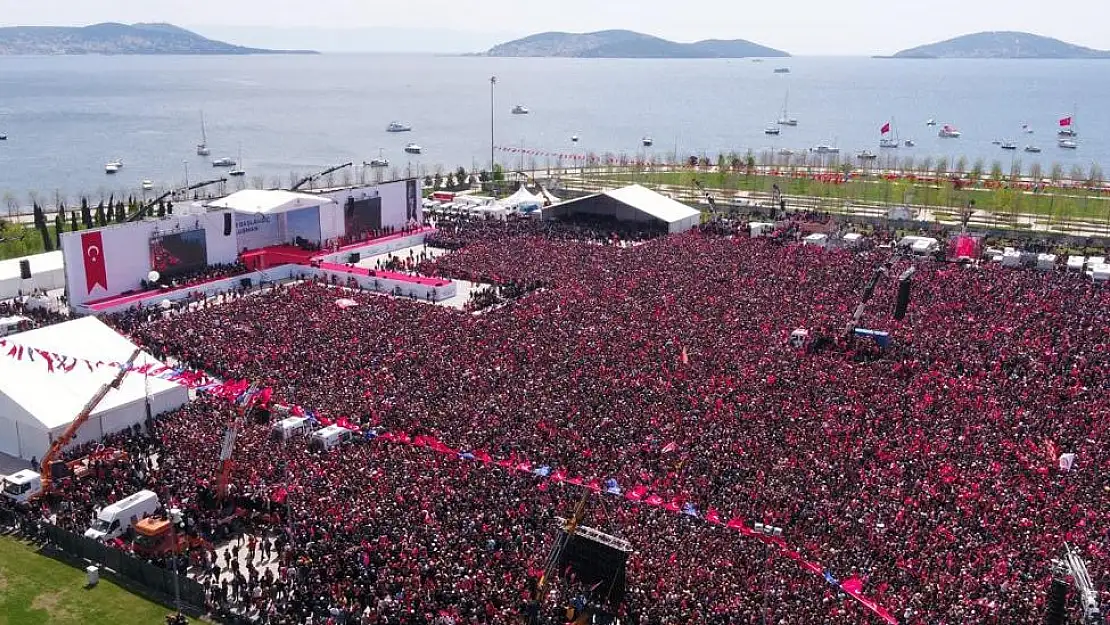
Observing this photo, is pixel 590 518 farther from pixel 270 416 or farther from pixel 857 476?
pixel 270 416

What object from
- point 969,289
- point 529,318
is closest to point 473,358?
point 529,318

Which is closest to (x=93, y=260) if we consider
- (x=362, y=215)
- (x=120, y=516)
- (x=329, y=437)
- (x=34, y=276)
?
(x=34, y=276)

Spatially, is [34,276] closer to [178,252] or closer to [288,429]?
[178,252]

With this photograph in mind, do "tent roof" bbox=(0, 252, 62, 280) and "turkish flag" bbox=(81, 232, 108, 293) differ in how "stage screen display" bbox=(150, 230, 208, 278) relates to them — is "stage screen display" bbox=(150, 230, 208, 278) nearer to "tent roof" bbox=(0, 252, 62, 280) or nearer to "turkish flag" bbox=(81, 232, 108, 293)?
"turkish flag" bbox=(81, 232, 108, 293)

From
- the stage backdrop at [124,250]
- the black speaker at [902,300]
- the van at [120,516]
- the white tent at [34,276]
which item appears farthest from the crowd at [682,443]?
the white tent at [34,276]

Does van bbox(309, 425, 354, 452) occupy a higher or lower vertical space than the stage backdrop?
lower

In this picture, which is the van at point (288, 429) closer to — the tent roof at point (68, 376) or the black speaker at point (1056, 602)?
the tent roof at point (68, 376)

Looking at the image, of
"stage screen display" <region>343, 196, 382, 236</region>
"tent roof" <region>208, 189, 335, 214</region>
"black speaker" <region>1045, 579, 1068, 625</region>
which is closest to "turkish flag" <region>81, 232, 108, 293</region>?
"tent roof" <region>208, 189, 335, 214</region>
